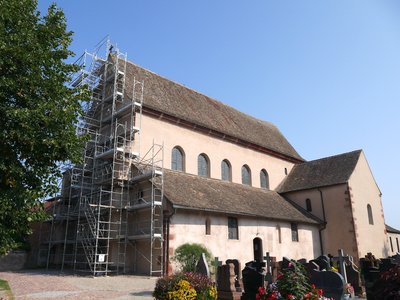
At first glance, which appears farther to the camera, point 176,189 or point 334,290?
point 176,189

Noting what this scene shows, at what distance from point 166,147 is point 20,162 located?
1500cm

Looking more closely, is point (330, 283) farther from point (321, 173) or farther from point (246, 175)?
point (321, 173)

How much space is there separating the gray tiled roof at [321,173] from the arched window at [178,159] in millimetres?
11079

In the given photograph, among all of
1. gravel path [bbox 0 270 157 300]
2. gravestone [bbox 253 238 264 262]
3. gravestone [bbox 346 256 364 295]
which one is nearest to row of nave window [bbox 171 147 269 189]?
gravestone [bbox 253 238 264 262]

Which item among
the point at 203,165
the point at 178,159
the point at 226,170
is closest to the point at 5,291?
the point at 178,159

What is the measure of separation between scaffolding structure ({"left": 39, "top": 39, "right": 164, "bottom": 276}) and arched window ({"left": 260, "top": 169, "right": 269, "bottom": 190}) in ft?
36.8

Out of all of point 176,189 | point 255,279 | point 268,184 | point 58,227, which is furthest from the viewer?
point 268,184

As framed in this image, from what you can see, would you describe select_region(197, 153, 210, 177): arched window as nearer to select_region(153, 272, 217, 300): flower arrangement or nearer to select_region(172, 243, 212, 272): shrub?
select_region(172, 243, 212, 272): shrub

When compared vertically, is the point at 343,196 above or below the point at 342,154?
below

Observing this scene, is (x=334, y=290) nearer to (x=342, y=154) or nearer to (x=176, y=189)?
(x=176, y=189)

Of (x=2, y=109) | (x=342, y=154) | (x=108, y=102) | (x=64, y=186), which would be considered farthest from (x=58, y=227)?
(x=342, y=154)

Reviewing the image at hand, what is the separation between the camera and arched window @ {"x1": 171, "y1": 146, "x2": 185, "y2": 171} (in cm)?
2442

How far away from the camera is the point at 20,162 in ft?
30.2

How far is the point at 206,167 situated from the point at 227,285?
14.8m
